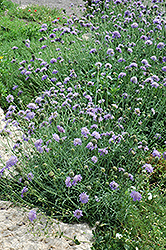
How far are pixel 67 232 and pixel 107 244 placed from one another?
1.11ft

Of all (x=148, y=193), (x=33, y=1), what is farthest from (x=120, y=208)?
(x=33, y=1)

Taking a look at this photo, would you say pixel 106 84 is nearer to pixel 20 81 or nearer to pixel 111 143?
pixel 111 143

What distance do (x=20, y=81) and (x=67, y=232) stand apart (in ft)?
9.42

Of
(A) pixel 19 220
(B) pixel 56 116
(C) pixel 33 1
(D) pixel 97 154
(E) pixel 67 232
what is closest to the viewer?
(E) pixel 67 232

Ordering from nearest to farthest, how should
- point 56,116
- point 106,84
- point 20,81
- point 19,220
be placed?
1. point 19,220
2. point 56,116
3. point 106,84
4. point 20,81

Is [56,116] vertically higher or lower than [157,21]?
lower

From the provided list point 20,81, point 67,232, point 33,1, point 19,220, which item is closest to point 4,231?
point 19,220

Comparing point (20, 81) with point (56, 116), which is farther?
point (20, 81)

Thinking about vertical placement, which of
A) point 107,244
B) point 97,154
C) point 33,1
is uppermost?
point 33,1

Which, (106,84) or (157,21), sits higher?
(157,21)

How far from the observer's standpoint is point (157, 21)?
365 centimetres

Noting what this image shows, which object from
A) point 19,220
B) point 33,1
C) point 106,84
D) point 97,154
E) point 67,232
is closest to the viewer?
point 67,232

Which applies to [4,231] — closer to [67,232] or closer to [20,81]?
[67,232]

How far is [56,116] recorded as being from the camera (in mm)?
2527
